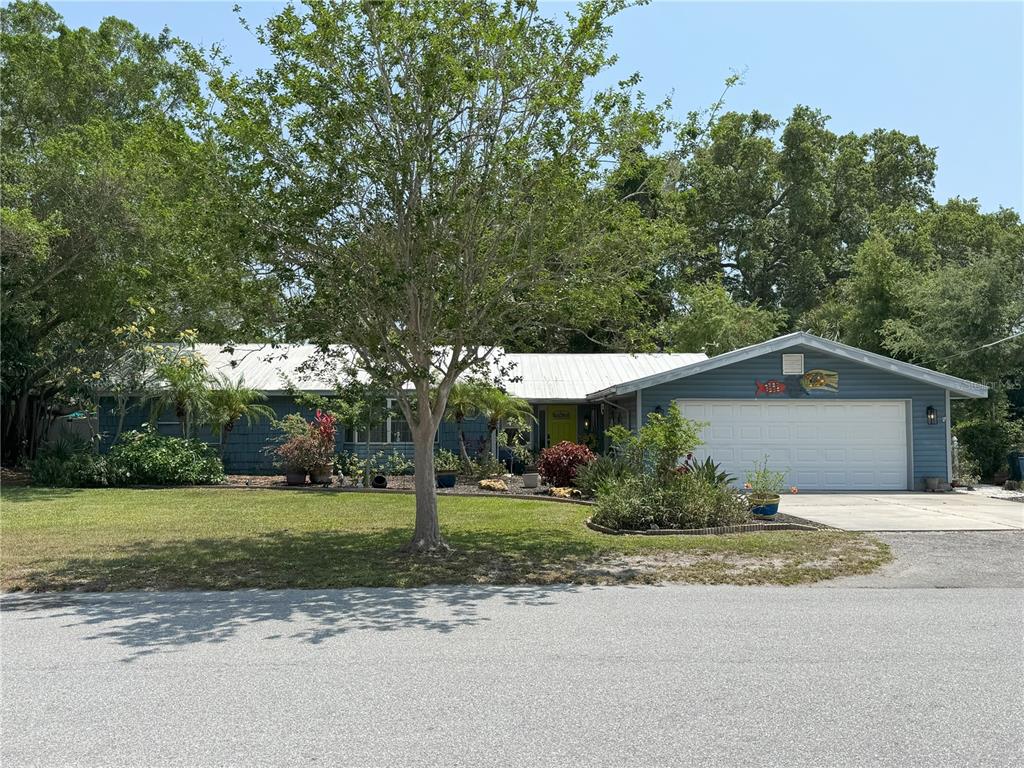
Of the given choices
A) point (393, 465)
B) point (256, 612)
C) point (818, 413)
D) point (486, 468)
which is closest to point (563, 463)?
point (486, 468)

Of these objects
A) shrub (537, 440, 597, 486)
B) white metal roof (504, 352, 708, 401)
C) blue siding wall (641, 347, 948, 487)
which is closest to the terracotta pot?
shrub (537, 440, 597, 486)

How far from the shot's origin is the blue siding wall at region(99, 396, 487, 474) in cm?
2416

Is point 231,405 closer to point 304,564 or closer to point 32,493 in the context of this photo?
point 32,493

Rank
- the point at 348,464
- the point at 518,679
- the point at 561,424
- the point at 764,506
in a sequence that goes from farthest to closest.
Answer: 1. the point at 561,424
2. the point at 348,464
3. the point at 764,506
4. the point at 518,679

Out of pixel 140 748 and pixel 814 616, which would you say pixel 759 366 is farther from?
pixel 140 748

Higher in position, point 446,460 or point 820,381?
point 820,381

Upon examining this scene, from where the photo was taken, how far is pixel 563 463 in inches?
791

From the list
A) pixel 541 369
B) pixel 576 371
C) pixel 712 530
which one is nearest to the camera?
pixel 712 530

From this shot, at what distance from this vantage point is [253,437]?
24.3 m

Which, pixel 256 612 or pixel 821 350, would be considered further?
pixel 821 350

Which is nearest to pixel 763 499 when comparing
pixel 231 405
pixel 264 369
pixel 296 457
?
pixel 296 457

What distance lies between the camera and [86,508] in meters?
16.3

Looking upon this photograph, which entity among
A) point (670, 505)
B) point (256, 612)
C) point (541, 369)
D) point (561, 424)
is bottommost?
point (256, 612)

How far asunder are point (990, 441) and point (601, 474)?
12.6 meters
